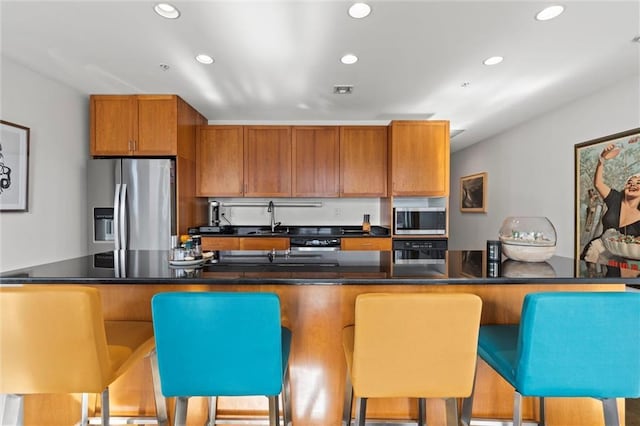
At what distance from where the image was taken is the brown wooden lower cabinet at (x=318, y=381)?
143 cm

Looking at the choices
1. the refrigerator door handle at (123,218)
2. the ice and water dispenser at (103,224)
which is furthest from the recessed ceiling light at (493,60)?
the ice and water dispenser at (103,224)

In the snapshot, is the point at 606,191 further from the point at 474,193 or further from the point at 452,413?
the point at 452,413

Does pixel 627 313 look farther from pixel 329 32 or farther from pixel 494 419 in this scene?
pixel 329 32

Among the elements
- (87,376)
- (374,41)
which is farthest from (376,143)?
(87,376)

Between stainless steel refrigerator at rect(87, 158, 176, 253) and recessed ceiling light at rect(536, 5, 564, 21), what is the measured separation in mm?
3208

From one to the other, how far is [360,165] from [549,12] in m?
2.36

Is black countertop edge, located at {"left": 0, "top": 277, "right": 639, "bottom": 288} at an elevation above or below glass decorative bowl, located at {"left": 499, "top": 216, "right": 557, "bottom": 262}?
below

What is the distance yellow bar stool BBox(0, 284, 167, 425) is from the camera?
99cm

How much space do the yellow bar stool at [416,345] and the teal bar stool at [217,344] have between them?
0.29 metres

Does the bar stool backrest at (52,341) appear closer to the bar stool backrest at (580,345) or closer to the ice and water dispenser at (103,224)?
the bar stool backrest at (580,345)

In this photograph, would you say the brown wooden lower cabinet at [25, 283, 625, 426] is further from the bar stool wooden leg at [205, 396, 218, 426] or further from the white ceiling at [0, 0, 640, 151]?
the white ceiling at [0, 0, 640, 151]

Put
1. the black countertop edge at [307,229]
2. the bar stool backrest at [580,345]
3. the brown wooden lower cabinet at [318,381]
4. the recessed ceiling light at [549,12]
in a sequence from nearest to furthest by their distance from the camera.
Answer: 1. the bar stool backrest at [580,345]
2. the brown wooden lower cabinet at [318,381]
3. the recessed ceiling light at [549,12]
4. the black countertop edge at [307,229]

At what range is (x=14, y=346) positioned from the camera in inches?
39.9

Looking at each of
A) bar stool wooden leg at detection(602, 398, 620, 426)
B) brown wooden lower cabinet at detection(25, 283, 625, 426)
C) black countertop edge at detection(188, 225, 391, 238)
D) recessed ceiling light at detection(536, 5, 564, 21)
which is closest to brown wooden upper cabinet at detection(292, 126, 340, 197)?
black countertop edge at detection(188, 225, 391, 238)
